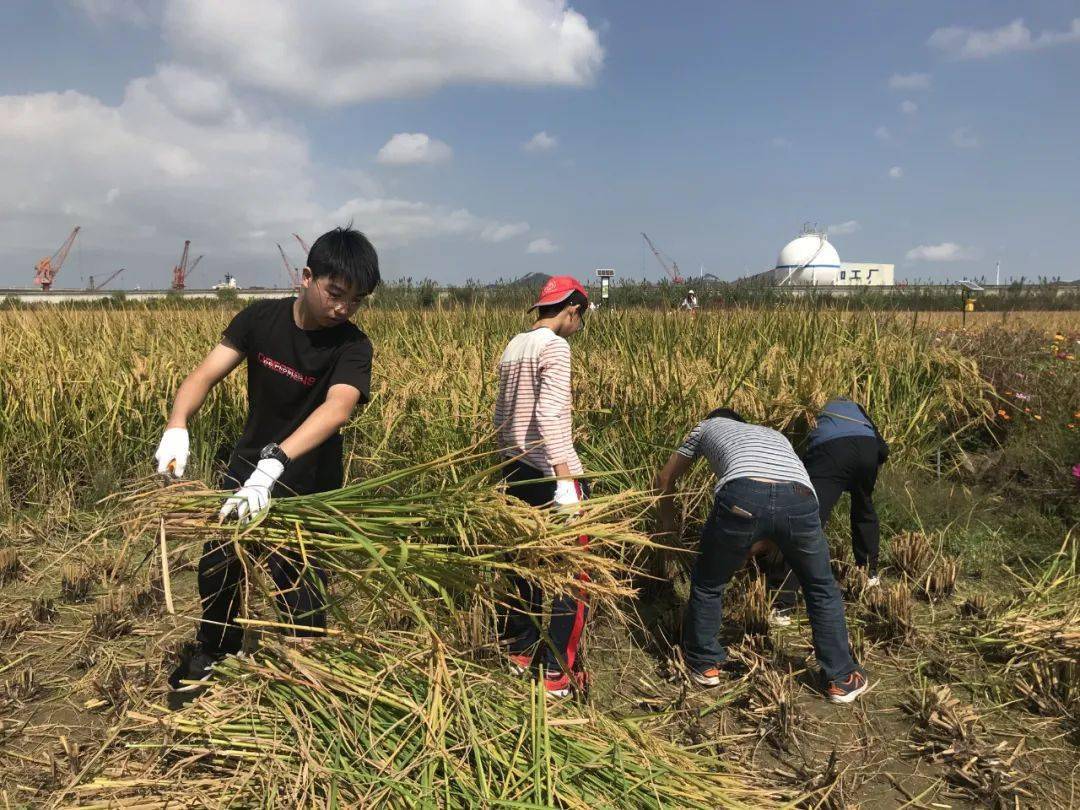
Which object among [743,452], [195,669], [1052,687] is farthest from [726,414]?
[195,669]

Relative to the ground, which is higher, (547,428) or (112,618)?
(547,428)

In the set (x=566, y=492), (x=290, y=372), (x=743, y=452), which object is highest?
(x=290, y=372)

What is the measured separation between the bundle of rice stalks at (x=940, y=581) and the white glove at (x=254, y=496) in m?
3.06

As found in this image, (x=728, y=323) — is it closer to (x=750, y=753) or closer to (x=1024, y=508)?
(x=1024, y=508)

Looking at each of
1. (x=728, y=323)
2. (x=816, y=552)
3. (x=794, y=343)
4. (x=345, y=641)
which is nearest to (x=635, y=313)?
(x=728, y=323)

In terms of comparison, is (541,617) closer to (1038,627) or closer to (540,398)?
(540,398)

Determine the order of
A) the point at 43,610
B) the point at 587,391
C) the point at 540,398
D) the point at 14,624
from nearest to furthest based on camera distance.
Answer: the point at 540,398
the point at 14,624
the point at 43,610
the point at 587,391

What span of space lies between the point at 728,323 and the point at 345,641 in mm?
4227

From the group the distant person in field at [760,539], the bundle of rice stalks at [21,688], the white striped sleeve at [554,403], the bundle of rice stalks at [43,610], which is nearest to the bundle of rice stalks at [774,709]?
the distant person in field at [760,539]

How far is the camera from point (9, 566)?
11.3 feet

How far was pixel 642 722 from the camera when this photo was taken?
2.29 metres

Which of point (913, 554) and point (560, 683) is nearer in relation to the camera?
point (560, 683)

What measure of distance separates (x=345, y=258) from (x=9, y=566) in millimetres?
2906

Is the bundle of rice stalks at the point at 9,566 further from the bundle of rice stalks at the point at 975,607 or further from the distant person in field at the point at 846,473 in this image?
the bundle of rice stalks at the point at 975,607
